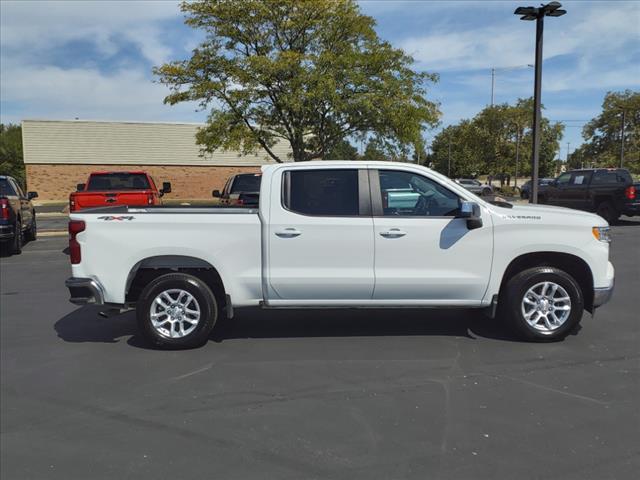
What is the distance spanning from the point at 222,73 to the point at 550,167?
50491mm

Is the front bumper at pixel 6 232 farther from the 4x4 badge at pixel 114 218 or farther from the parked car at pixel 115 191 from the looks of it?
the 4x4 badge at pixel 114 218

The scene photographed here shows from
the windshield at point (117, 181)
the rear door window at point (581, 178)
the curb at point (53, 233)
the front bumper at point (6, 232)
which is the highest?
the rear door window at point (581, 178)

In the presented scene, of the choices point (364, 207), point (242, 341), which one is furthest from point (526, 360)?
point (242, 341)

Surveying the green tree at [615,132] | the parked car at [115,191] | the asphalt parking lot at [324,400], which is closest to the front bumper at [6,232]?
the parked car at [115,191]

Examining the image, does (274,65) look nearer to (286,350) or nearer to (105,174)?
(105,174)

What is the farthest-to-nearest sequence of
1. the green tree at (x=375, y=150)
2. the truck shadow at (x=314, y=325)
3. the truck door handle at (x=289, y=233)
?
the green tree at (x=375, y=150)
the truck shadow at (x=314, y=325)
the truck door handle at (x=289, y=233)

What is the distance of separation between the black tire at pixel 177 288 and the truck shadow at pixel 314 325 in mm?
265

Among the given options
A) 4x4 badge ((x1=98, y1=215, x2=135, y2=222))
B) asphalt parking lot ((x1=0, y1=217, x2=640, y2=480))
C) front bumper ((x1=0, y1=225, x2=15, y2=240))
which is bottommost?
asphalt parking lot ((x1=0, y1=217, x2=640, y2=480))

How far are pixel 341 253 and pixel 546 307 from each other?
6.86 ft

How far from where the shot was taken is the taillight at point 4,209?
11.5 metres

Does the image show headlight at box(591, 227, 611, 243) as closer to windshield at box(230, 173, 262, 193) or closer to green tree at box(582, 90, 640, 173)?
windshield at box(230, 173, 262, 193)

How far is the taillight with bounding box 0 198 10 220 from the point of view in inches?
453

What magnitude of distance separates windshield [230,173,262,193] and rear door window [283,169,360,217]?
9.61 m

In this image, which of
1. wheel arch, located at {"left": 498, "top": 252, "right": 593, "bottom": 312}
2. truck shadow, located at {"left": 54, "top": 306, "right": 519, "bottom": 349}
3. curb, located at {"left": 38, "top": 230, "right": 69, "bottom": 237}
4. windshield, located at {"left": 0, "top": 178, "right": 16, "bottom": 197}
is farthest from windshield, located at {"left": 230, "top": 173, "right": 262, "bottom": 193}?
wheel arch, located at {"left": 498, "top": 252, "right": 593, "bottom": 312}
